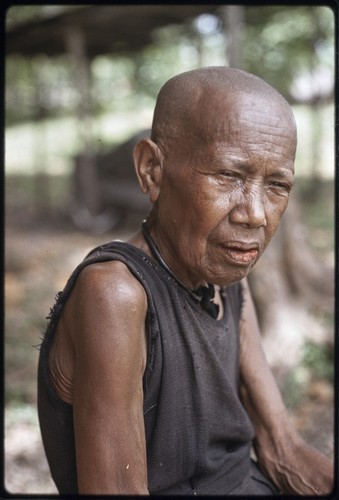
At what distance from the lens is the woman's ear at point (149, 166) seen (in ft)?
5.31

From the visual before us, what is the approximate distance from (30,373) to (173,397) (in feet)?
9.77

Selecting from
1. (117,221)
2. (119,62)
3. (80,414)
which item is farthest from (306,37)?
(80,414)

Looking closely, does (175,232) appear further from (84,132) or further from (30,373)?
(84,132)

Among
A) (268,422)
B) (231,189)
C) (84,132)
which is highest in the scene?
(84,132)

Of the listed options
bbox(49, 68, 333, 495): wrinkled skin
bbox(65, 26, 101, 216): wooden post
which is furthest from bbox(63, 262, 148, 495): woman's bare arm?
bbox(65, 26, 101, 216): wooden post

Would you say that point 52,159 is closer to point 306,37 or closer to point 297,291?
point 306,37

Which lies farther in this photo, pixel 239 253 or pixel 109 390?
pixel 239 253

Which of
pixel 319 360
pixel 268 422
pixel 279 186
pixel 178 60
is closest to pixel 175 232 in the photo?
pixel 279 186

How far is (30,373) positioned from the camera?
435cm

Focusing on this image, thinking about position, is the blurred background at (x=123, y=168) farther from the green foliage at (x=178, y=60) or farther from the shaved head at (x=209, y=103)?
the shaved head at (x=209, y=103)

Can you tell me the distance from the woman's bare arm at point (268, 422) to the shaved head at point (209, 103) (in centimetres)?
72

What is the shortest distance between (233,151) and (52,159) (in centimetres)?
1409

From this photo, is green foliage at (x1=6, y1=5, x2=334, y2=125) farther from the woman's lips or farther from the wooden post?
the woman's lips

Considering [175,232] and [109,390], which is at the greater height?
[175,232]
